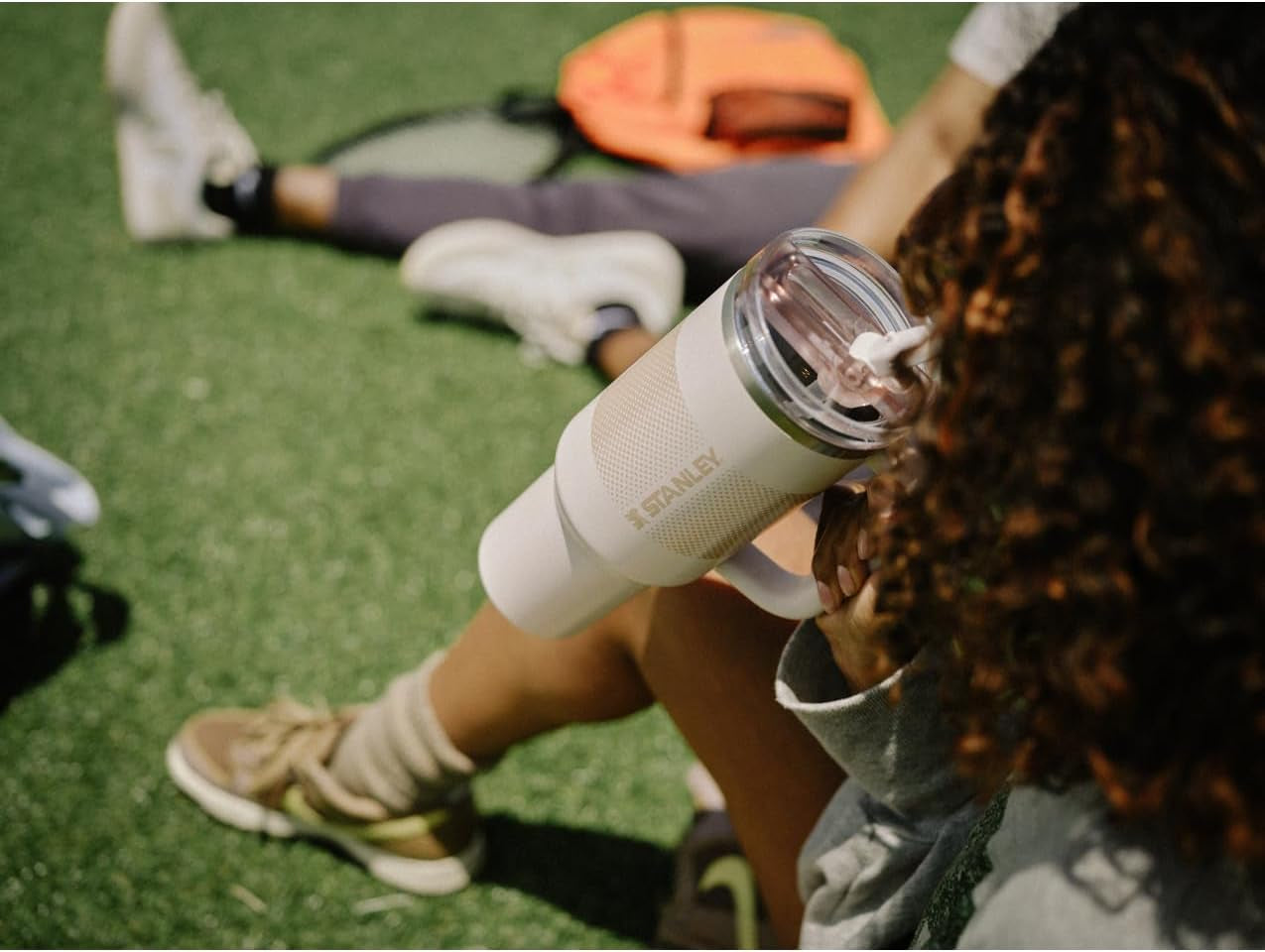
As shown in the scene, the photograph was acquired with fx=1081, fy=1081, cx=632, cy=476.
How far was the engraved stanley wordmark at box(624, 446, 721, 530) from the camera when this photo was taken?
81cm

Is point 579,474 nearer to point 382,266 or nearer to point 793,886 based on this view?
point 793,886

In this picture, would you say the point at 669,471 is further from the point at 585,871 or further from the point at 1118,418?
the point at 585,871

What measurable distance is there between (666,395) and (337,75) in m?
2.53

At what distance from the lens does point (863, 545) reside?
0.79 meters

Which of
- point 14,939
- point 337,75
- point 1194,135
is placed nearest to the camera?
point 1194,135

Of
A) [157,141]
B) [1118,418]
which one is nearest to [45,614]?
[157,141]

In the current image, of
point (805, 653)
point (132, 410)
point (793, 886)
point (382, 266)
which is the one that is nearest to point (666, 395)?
point (805, 653)

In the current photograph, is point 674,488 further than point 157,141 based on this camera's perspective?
No

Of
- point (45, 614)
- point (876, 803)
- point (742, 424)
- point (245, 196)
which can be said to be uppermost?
point (742, 424)

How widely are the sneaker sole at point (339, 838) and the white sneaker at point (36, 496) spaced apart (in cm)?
39

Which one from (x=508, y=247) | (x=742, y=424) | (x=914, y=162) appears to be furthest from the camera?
(x=508, y=247)

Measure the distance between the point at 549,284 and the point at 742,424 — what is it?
150 centimetres

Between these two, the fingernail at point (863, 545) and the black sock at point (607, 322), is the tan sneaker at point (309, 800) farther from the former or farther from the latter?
the black sock at point (607, 322)

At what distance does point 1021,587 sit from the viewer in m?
0.66
